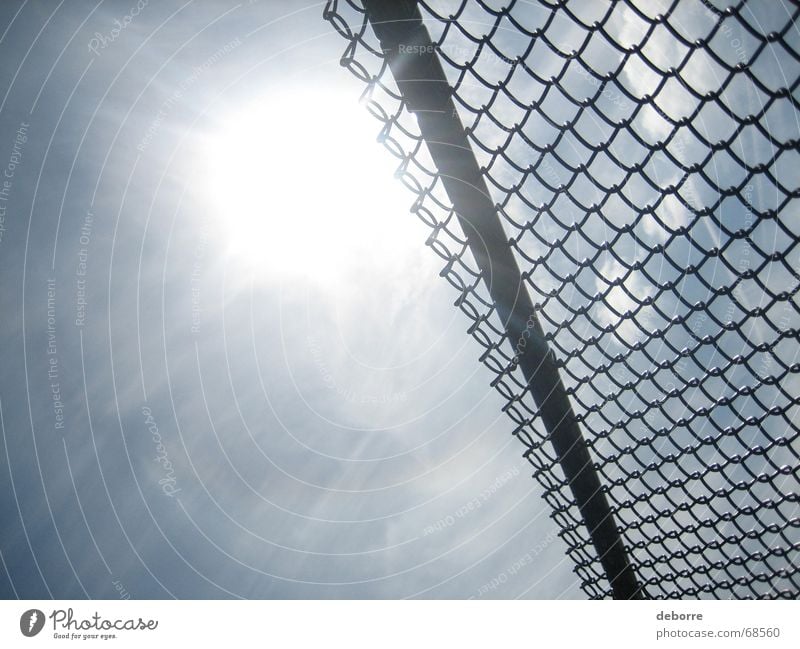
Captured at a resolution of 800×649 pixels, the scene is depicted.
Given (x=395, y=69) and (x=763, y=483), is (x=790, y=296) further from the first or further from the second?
(x=395, y=69)

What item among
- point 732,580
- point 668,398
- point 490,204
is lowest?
point 732,580

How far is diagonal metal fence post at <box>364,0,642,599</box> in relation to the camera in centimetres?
125

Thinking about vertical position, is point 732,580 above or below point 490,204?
below

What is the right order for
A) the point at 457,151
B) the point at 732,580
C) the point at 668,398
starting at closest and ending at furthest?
Answer: the point at 457,151, the point at 668,398, the point at 732,580

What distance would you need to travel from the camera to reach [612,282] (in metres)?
1.64

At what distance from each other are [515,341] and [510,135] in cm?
65

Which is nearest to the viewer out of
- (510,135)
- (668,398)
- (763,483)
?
(510,135)

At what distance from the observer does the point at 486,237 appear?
1439 millimetres

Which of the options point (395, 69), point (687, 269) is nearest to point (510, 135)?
point (395, 69)

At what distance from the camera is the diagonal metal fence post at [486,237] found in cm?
125

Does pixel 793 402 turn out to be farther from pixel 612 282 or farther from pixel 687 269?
pixel 612 282

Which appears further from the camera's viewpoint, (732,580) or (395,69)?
(732,580)

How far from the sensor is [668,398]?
5.77 feet

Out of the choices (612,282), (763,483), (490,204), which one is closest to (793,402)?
(763,483)
